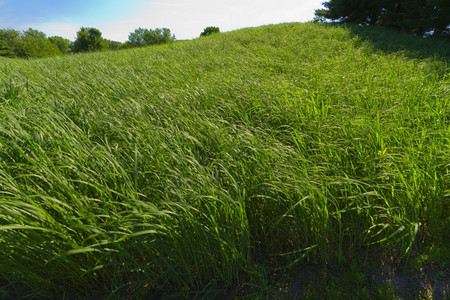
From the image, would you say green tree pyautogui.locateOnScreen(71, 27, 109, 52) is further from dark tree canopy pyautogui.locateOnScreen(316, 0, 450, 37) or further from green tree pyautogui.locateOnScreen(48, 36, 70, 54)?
dark tree canopy pyautogui.locateOnScreen(316, 0, 450, 37)

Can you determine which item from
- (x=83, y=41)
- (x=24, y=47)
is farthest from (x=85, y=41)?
(x=24, y=47)

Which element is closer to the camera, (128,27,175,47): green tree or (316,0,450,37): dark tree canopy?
(316,0,450,37): dark tree canopy

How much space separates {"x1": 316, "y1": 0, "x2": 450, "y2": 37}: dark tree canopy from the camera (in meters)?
8.99

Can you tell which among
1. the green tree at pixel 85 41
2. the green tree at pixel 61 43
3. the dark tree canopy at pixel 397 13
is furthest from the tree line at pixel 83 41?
the dark tree canopy at pixel 397 13

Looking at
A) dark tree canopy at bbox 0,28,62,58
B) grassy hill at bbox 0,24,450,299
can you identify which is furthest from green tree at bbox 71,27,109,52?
grassy hill at bbox 0,24,450,299

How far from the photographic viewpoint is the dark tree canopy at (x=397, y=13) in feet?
29.5

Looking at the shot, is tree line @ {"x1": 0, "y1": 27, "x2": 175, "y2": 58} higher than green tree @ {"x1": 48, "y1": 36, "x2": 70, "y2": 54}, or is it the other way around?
green tree @ {"x1": 48, "y1": 36, "x2": 70, "y2": 54}

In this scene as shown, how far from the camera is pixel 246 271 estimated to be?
53.3 inches

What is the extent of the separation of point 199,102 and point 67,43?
218ft

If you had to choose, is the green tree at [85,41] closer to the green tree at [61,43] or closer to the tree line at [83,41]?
the tree line at [83,41]

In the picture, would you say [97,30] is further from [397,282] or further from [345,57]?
[397,282]

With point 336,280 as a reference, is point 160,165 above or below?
above

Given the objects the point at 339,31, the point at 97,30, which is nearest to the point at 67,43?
the point at 97,30

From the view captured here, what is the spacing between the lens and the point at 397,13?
11.8 meters
